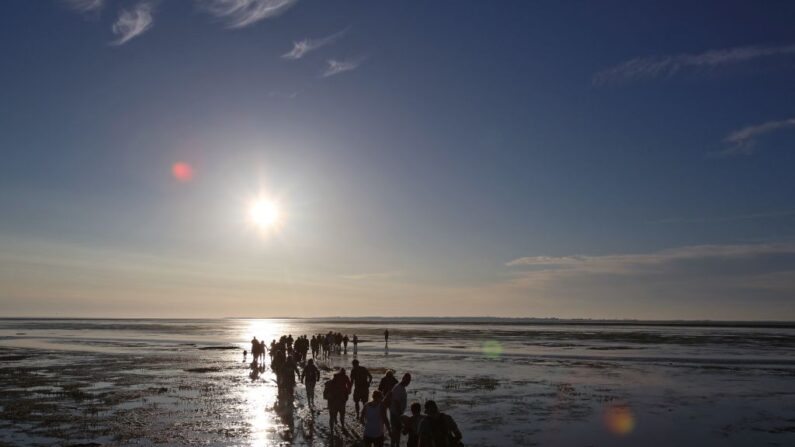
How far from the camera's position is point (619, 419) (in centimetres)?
1839

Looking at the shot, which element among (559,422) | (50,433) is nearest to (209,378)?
(50,433)

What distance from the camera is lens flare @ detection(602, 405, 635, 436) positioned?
16.7 meters

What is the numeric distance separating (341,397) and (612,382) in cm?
1737

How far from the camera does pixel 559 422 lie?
17.8 meters

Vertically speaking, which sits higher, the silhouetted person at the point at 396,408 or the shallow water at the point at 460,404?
the silhouetted person at the point at 396,408

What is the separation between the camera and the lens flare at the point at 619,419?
16719 mm

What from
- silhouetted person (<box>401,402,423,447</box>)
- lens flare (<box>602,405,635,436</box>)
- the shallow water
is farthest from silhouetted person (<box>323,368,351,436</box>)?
lens flare (<box>602,405,635,436</box>)

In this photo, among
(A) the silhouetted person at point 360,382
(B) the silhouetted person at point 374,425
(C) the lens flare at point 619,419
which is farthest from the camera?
(A) the silhouetted person at point 360,382

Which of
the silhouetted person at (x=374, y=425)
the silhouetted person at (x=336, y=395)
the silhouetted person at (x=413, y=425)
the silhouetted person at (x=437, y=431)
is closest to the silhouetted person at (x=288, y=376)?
the silhouetted person at (x=336, y=395)

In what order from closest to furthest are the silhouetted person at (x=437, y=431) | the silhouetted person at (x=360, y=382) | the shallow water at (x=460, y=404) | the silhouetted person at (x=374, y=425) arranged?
the silhouetted person at (x=437, y=431) < the silhouetted person at (x=374, y=425) < the shallow water at (x=460, y=404) < the silhouetted person at (x=360, y=382)

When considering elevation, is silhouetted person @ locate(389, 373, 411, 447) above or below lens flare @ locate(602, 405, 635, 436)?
above

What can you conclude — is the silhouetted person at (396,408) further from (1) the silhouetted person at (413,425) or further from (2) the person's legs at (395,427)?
(1) the silhouetted person at (413,425)

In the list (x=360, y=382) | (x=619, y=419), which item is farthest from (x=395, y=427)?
(x=619, y=419)

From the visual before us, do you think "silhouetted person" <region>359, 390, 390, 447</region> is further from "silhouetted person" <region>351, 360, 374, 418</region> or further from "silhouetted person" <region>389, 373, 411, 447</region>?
"silhouetted person" <region>351, 360, 374, 418</region>
